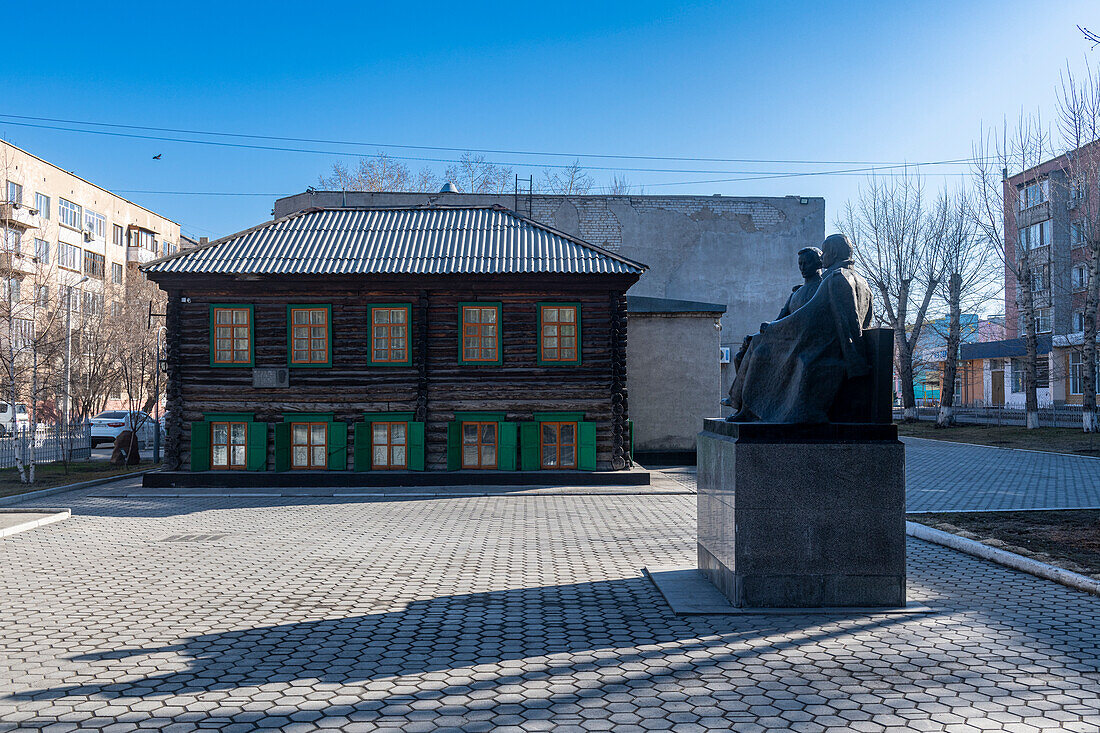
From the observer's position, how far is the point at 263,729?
4449 mm

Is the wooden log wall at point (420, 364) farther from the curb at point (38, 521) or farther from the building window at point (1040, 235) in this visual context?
the building window at point (1040, 235)

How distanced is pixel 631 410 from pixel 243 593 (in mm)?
17632

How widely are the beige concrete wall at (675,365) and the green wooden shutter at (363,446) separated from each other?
843 cm

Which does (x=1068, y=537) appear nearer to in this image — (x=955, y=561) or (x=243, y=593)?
(x=955, y=561)

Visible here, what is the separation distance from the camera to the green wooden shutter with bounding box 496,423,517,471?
1998cm

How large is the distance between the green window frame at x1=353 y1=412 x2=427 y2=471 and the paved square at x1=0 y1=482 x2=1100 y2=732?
920 cm

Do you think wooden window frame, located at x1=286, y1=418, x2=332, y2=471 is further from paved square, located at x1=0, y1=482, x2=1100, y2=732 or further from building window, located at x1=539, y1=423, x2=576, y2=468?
paved square, located at x1=0, y1=482, x2=1100, y2=732

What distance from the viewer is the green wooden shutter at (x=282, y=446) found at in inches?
778

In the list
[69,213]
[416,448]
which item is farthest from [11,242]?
[416,448]

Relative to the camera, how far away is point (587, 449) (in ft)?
65.5

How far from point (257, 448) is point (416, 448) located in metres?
3.89

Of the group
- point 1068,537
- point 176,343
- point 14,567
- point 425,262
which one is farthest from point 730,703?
point 176,343

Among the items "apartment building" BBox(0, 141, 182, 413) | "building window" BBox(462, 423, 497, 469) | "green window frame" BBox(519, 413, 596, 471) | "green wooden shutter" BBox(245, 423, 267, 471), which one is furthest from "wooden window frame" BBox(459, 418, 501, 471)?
"apartment building" BBox(0, 141, 182, 413)

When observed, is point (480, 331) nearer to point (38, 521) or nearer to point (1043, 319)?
point (38, 521)
